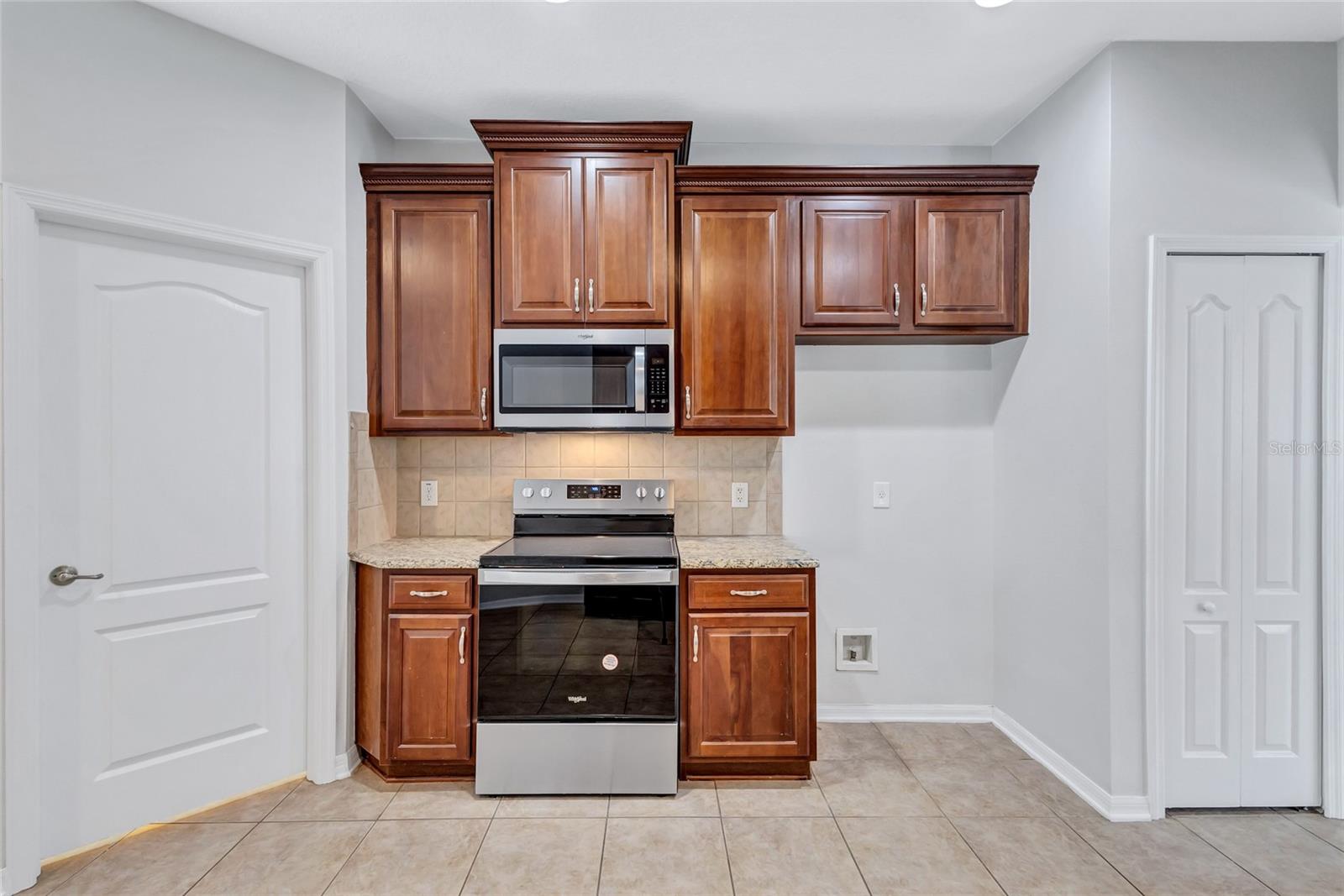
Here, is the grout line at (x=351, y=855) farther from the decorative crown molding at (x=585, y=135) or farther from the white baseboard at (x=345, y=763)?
the decorative crown molding at (x=585, y=135)

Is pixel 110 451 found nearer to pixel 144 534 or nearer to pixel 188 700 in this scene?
pixel 144 534

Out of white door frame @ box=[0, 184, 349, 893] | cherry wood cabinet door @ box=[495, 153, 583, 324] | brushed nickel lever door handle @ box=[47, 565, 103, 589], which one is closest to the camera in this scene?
white door frame @ box=[0, 184, 349, 893]

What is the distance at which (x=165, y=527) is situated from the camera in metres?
2.24

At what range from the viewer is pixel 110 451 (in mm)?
2131

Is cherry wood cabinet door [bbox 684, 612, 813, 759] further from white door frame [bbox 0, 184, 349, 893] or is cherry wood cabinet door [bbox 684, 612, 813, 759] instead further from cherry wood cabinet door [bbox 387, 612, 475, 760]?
white door frame [bbox 0, 184, 349, 893]

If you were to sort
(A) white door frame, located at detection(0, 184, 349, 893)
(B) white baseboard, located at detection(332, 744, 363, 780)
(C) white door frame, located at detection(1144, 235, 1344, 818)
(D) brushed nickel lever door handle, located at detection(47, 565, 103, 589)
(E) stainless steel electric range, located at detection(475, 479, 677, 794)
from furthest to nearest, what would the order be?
(B) white baseboard, located at detection(332, 744, 363, 780), (E) stainless steel electric range, located at detection(475, 479, 677, 794), (C) white door frame, located at detection(1144, 235, 1344, 818), (D) brushed nickel lever door handle, located at detection(47, 565, 103, 589), (A) white door frame, located at detection(0, 184, 349, 893)

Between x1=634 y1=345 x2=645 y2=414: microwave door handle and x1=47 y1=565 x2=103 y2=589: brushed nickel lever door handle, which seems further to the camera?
x1=634 y1=345 x2=645 y2=414: microwave door handle

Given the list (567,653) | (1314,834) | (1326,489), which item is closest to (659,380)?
(567,653)

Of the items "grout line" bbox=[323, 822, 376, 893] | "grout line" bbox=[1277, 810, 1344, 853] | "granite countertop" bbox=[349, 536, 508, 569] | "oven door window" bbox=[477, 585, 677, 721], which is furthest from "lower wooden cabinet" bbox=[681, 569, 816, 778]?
"grout line" bbox=[1277, 810, 1344, 853]

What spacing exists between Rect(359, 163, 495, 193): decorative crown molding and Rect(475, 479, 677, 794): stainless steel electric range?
1506 millimetres

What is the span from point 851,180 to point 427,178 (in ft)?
5.66

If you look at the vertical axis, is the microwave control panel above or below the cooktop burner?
above

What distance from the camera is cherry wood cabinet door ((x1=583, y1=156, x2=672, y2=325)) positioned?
2.69m

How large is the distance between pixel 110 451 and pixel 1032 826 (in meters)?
3.24
